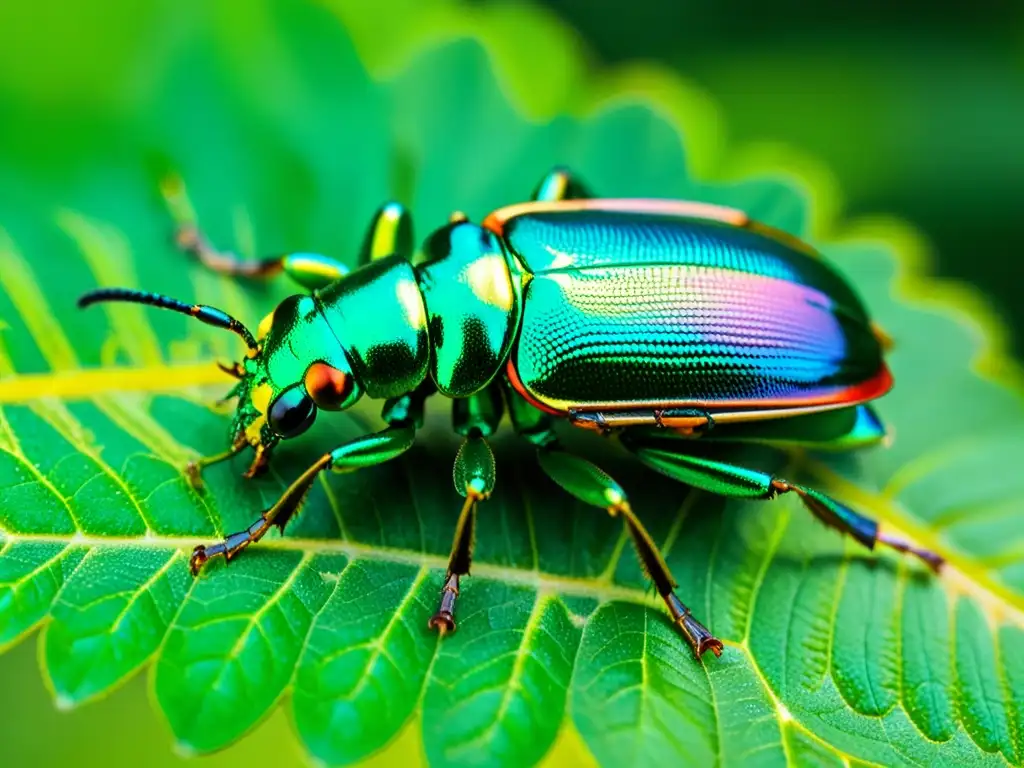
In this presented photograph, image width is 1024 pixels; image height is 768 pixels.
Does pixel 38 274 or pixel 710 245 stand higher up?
pixel 38 274

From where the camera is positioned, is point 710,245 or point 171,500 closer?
point 171,500

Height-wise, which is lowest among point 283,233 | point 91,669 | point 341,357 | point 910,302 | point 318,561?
point 910,302

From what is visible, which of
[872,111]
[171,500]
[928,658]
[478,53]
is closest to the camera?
[171,500]

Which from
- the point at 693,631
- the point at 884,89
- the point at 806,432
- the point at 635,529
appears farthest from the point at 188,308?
the point at 884,89

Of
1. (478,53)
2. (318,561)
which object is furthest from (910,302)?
(318,561)

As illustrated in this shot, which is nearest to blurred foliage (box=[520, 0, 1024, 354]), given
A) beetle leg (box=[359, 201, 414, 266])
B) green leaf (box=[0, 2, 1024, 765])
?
green leaf (box=[0, 2, 1024, 765])

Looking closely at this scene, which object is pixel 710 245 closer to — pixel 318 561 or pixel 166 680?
pixel 318 561

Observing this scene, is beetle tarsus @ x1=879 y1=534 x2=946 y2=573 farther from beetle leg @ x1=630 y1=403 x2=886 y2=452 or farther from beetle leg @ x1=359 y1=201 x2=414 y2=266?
beetle leg @ x1=359 y1=201 x2=414 y2=266
